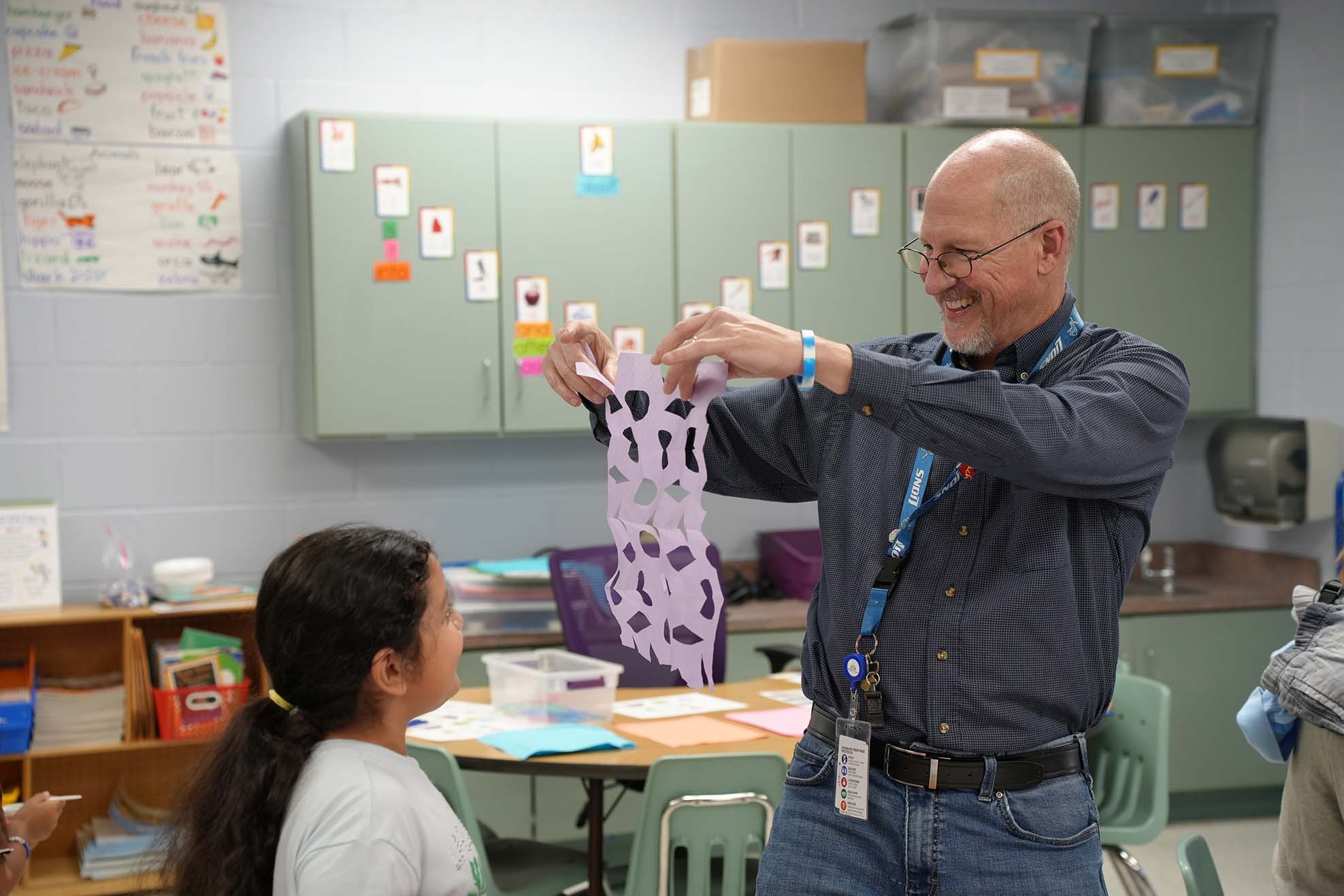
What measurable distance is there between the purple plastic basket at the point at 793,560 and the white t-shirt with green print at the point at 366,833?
9.14 ft

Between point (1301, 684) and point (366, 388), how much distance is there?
268 centimetres

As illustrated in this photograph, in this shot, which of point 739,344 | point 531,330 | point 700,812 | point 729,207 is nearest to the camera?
point 739,344

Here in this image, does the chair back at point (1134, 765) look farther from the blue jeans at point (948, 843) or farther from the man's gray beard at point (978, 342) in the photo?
the man's gray beard at point (978, 342)

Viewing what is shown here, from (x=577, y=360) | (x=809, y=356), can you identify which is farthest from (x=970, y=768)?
(x=577, y=360)

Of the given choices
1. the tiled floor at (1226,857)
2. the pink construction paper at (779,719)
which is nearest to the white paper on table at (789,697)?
the pink construction paper at (779,719)

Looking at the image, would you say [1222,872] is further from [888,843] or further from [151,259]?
[151,259]

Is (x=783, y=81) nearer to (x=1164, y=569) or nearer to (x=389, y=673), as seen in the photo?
(x=1164, y=569)

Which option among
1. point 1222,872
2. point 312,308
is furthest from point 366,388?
point 1222,872

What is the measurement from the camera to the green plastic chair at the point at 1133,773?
3.00 m

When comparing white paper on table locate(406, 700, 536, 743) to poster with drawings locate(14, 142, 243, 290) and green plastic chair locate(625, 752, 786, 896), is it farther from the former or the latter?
poster with drawings locate(14, 142, 243, 290)

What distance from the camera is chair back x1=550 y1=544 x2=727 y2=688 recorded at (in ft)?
12.0

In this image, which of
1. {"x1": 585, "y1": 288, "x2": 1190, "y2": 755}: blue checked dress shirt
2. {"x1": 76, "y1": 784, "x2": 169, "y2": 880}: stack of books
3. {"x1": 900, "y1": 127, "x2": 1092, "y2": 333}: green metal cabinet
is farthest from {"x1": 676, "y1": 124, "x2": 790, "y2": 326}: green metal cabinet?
{"x1": 585, "y1": 288, "x2": 1190, "y2": 755}: blue checked dress shirt

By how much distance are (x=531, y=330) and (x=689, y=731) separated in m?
1.58

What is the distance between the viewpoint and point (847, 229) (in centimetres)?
434
